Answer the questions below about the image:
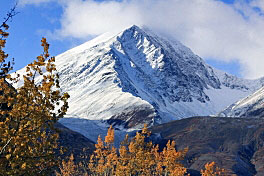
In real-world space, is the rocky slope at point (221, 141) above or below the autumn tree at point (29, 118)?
above

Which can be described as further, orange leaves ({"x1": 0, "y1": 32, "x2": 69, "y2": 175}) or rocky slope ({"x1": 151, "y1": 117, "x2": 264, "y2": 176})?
rocky slope ({"x1": 151, "y1": 117, "x2": 264, "y2": 176})

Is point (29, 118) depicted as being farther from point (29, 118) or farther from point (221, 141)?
point (221, 141)

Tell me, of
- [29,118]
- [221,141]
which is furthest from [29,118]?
[221,141]

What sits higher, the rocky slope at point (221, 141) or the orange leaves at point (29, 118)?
the rocky slope at point (221, 141)

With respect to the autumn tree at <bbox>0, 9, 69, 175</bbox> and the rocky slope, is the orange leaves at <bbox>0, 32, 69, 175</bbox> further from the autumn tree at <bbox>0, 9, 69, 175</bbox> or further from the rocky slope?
the rocky slope

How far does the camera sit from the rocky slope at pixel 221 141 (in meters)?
126

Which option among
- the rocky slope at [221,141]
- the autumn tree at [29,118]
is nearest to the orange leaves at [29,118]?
the autumn tree at [29,118]

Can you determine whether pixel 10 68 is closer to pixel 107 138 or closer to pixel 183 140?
pixel 107 138

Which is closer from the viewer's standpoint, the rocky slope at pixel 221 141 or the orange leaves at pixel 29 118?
the orange leaves at pixel 29 118

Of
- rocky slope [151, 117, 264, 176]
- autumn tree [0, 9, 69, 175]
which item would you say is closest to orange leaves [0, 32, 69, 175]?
autumn tree [0, 9, 69, 175]

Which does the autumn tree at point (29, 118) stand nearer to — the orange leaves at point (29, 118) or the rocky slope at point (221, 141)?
the orange leaves at point (29, 118)

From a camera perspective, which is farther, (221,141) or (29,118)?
(221,141)

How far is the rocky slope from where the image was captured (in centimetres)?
12588

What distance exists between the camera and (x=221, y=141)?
15262cm
